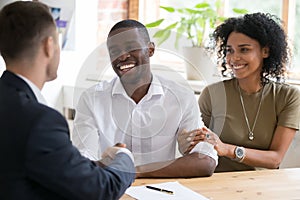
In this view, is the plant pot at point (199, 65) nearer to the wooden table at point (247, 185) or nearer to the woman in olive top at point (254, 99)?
the woman in olive top at point (254, 99)

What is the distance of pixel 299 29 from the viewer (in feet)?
9.85

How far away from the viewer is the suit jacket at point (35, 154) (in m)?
1.04

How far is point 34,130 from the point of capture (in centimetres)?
103

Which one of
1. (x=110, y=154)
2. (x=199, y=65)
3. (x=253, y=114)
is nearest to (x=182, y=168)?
(x=110, y=154)

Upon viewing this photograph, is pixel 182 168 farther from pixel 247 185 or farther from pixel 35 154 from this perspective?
pixel 35 154

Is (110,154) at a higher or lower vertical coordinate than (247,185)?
higher

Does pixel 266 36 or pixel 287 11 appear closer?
→ pixel 266 36

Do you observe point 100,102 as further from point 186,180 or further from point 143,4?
point 143,4

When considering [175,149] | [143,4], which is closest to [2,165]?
→ [175,149]

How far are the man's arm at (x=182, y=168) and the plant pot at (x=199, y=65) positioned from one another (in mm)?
399

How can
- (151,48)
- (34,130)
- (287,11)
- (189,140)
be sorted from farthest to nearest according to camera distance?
(287,11) → (189,140) → (151,48) → (34,130)

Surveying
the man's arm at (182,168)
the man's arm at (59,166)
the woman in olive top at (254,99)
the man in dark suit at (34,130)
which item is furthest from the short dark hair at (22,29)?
the woman in olive top at (254,99)

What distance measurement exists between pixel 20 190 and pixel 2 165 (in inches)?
2.6

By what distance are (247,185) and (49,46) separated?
3.09 feet
